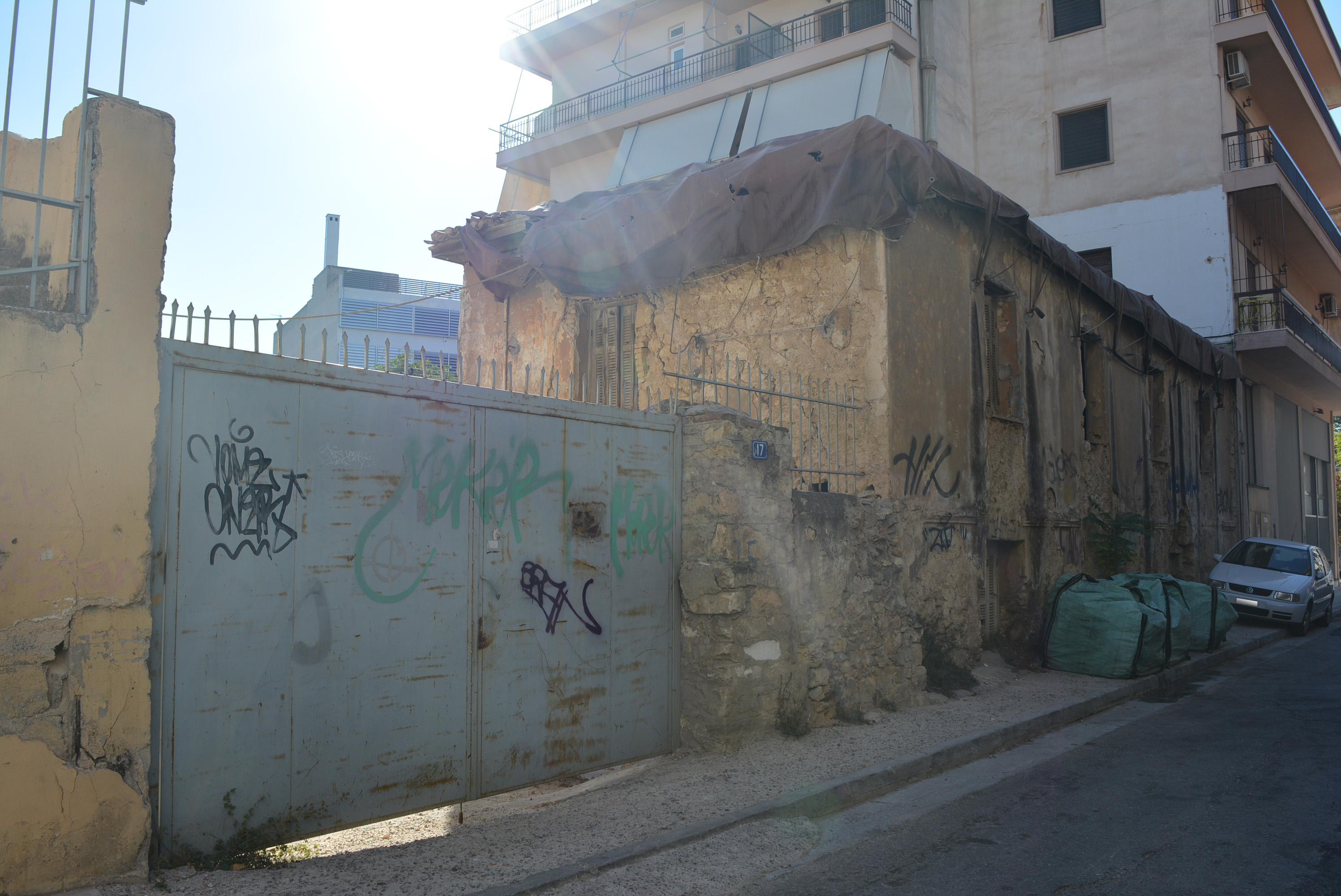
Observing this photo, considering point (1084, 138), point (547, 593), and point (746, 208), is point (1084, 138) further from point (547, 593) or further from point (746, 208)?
point (547, 593)

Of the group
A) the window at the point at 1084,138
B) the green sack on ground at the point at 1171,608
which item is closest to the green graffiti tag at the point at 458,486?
the green sack on ground at the point at 1171,608

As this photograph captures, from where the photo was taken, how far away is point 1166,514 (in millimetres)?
17172

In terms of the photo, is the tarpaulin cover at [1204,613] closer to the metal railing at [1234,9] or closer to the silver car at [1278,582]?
the silver car at [1278,582]

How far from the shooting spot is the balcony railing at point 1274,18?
2081cm

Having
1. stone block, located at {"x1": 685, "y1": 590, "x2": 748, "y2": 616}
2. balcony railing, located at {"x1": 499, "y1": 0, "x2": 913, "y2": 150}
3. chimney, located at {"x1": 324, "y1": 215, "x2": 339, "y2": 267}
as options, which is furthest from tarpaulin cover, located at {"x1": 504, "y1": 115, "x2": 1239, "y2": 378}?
chimney, located at {"x1": 324, "y1": 215, "x2": 339, "y2": 267}

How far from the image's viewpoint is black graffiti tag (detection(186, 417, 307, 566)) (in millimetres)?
4086

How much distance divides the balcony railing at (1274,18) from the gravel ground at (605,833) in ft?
68.4

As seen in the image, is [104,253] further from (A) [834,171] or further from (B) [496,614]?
(A) [834,171]

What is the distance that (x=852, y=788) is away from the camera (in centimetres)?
556

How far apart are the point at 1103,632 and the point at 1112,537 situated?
3798 mm

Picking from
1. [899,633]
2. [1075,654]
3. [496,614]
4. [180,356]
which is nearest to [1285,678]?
[1075,654]

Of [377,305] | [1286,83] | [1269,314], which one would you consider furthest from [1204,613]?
[377,305]

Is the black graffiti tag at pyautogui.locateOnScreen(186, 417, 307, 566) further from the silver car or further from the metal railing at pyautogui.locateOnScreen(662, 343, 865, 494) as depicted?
the silver car

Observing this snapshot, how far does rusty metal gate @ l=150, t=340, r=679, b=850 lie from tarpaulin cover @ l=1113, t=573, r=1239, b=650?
8.48m
